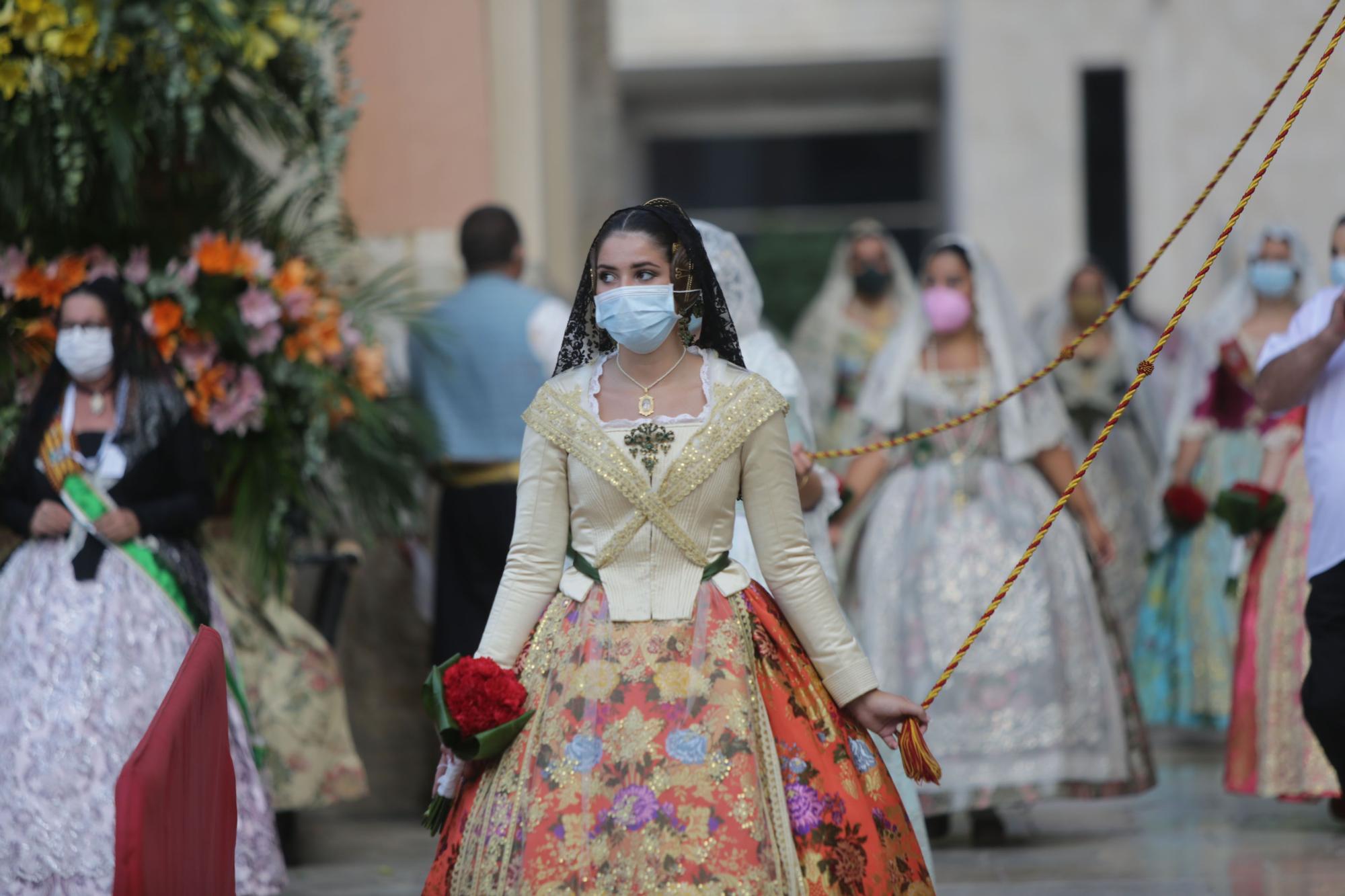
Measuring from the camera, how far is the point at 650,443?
423 centimetres

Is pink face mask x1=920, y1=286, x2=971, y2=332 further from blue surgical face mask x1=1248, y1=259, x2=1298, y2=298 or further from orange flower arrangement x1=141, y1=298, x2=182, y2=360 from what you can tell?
orange flower arrangement x1=141, y1=298, x2=182, y2=360

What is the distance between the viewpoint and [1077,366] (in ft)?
37.3

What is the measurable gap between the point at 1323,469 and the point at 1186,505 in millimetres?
3853

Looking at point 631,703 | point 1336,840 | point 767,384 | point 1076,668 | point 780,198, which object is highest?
point 780,198

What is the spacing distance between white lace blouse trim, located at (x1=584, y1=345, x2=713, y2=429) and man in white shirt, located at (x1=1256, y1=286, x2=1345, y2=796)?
6.44ft

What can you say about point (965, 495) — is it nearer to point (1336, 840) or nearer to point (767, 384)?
point (1336, 840)

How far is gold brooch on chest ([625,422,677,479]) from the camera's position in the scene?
13.8ft

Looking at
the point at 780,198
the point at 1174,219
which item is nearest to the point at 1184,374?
the point at 1174,219

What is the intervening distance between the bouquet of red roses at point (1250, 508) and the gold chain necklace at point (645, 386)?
12.0 feet

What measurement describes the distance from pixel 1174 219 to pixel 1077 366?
47.6 feet

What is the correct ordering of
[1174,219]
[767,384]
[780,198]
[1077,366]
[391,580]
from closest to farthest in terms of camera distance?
[767,384]
[391,580]
[1077,366]
[1174,219]
[780,198]

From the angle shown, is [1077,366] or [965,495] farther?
[1077,366]

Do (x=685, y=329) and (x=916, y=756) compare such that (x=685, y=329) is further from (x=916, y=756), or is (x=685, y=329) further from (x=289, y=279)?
(x=289, y=279)

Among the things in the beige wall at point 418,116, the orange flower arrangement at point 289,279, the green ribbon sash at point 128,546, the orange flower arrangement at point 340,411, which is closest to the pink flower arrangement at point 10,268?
the orange flower arrangement at point 289,279
